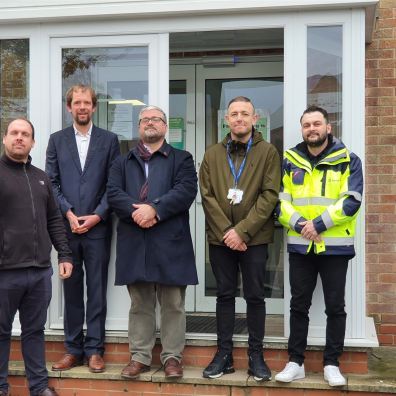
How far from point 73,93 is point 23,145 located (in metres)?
0.75

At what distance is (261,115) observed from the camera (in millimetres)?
6086

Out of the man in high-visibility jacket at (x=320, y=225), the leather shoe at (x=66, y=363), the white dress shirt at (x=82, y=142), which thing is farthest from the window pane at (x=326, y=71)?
the leather shoe at (x=66, y=363)

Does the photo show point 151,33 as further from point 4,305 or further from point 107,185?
point 4,305

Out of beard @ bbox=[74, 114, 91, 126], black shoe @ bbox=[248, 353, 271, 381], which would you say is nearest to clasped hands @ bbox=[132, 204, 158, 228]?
beard @ bbox=[74, 114, 91, 126]

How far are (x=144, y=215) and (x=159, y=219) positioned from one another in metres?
0.11

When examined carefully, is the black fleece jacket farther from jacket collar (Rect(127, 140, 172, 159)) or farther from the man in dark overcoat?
jacket collar (Rect(127, 140, 172, 159))

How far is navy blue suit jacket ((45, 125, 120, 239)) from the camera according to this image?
4715 mm

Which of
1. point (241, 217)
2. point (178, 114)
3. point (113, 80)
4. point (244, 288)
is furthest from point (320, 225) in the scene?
point (178, 114)

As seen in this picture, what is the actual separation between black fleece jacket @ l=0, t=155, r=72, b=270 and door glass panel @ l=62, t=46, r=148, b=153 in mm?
1029

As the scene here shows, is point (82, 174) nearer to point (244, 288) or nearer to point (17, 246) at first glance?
point (17, 246)

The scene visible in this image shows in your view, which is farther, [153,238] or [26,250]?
[153,238]

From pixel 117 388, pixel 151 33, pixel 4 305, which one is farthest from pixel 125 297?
pixel 151 33

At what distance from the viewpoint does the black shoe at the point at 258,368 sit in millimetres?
4398

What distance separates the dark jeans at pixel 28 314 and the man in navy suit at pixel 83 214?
310 millimetres
